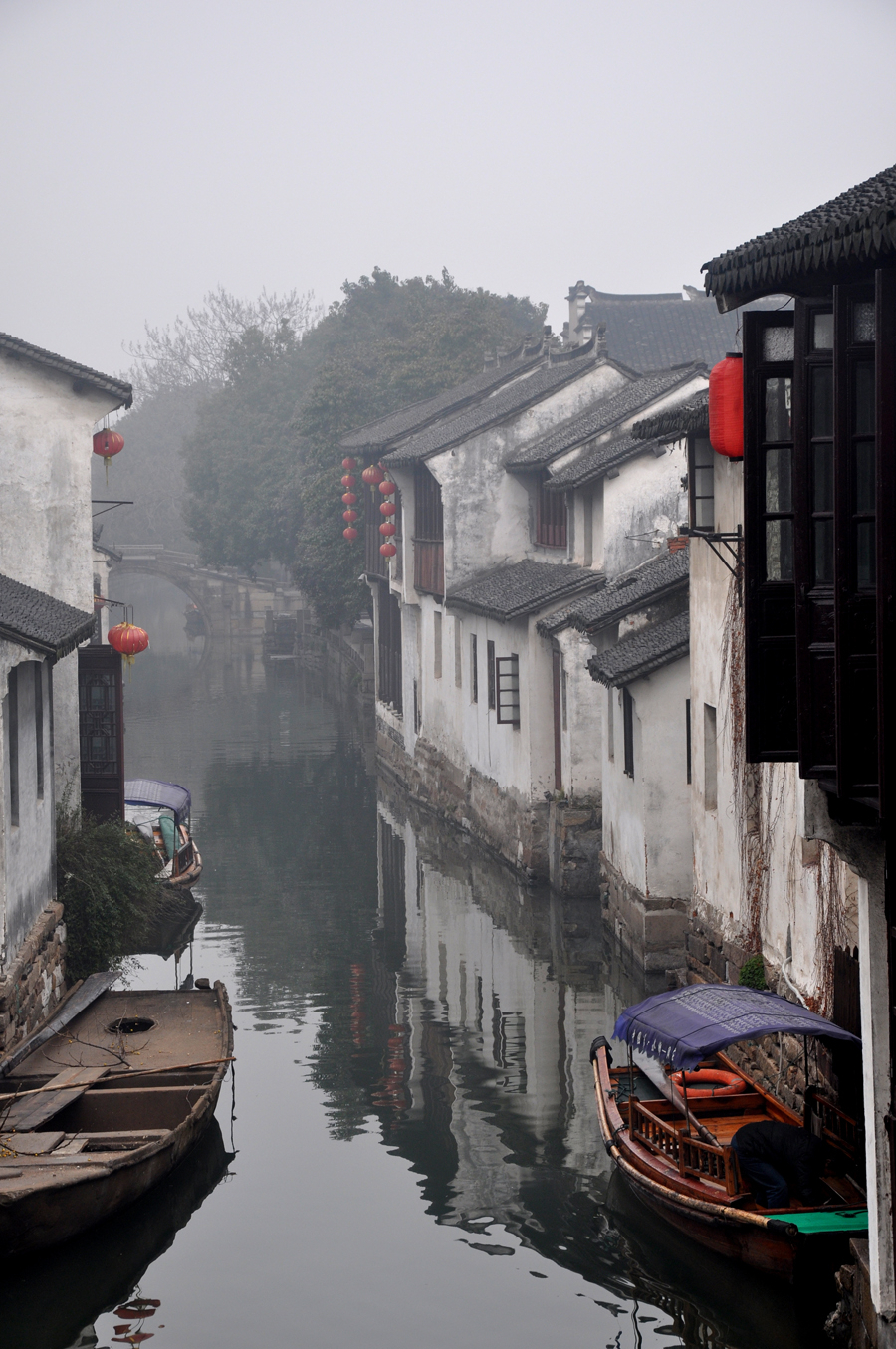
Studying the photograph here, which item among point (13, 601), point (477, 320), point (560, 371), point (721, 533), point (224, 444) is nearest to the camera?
point (721, 533)

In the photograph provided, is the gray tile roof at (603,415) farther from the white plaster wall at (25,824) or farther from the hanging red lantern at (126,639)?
the white plaster wall at (25,824)

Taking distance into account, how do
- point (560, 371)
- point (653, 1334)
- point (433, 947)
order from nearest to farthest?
point (653, 1334) < point (433, 947) < point (560, 371)

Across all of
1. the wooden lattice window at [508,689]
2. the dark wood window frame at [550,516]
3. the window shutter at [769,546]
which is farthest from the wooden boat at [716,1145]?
the dark wood window frame at [550,516]

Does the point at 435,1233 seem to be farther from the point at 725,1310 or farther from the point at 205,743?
the point at 205,743

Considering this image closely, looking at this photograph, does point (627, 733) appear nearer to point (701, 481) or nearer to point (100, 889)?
point (701, 481)

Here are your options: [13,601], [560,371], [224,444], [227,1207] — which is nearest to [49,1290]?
[227,1207]

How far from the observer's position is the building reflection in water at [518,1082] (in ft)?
34.3

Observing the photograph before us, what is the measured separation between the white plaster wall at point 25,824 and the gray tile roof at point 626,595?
6.77 meters

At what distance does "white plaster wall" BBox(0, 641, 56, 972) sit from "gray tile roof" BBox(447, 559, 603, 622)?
8.45 meters

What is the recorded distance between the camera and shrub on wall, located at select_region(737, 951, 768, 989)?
13.2 meters

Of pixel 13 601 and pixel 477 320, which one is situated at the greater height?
pixel 477 320

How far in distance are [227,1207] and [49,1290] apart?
1902 mm

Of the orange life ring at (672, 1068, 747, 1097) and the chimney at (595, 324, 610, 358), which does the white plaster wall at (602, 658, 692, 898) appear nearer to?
the orange life ring at (672, 1068, 747, 1097)

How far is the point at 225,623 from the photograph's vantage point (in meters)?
68.1
